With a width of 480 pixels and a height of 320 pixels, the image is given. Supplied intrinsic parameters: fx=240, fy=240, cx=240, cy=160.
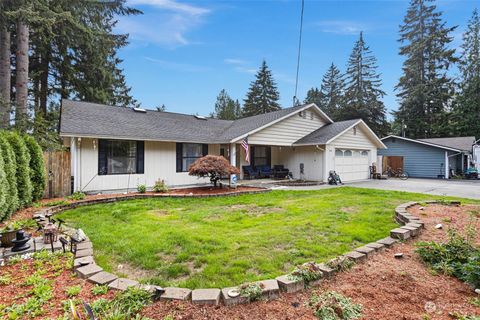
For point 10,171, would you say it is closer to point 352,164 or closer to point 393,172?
point 352,164

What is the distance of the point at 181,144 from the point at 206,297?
1004 cm

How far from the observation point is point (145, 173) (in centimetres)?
1077

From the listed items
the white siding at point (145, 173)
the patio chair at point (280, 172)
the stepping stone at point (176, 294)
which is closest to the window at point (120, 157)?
the white siding at point (145, 173)

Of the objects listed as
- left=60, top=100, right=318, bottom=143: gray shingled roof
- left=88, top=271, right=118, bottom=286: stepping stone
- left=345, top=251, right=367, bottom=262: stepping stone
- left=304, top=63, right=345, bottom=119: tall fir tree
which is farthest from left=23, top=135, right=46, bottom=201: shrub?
left=304, top=63, right=345, bottom=119: tall fir tree

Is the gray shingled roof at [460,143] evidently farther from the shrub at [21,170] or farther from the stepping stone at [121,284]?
the shrub at [21,170]

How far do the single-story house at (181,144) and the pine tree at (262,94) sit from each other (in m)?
20.8

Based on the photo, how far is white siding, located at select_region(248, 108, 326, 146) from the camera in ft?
43.2

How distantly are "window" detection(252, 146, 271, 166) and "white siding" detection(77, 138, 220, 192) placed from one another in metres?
4.23

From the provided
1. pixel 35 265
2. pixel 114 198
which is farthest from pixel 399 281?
pixel 114 198

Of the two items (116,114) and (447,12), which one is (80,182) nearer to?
(116,114)

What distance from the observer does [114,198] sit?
26.4 feet

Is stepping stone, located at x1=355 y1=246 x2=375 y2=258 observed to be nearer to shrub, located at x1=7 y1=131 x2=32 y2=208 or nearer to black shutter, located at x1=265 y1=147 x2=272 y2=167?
shrub, located at x1=7 y1=131 x2=32 y2=208

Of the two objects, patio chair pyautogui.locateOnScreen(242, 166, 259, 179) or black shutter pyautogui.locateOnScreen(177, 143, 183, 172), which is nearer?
black shutter pyautogui.locateOnScreen(177, 143, 183, 172)

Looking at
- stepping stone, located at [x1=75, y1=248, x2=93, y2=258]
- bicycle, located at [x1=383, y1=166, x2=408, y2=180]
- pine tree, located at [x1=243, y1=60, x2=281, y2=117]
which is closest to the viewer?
stepping stone, located at [x1=75, y1=248, x2=93, y2=258]
